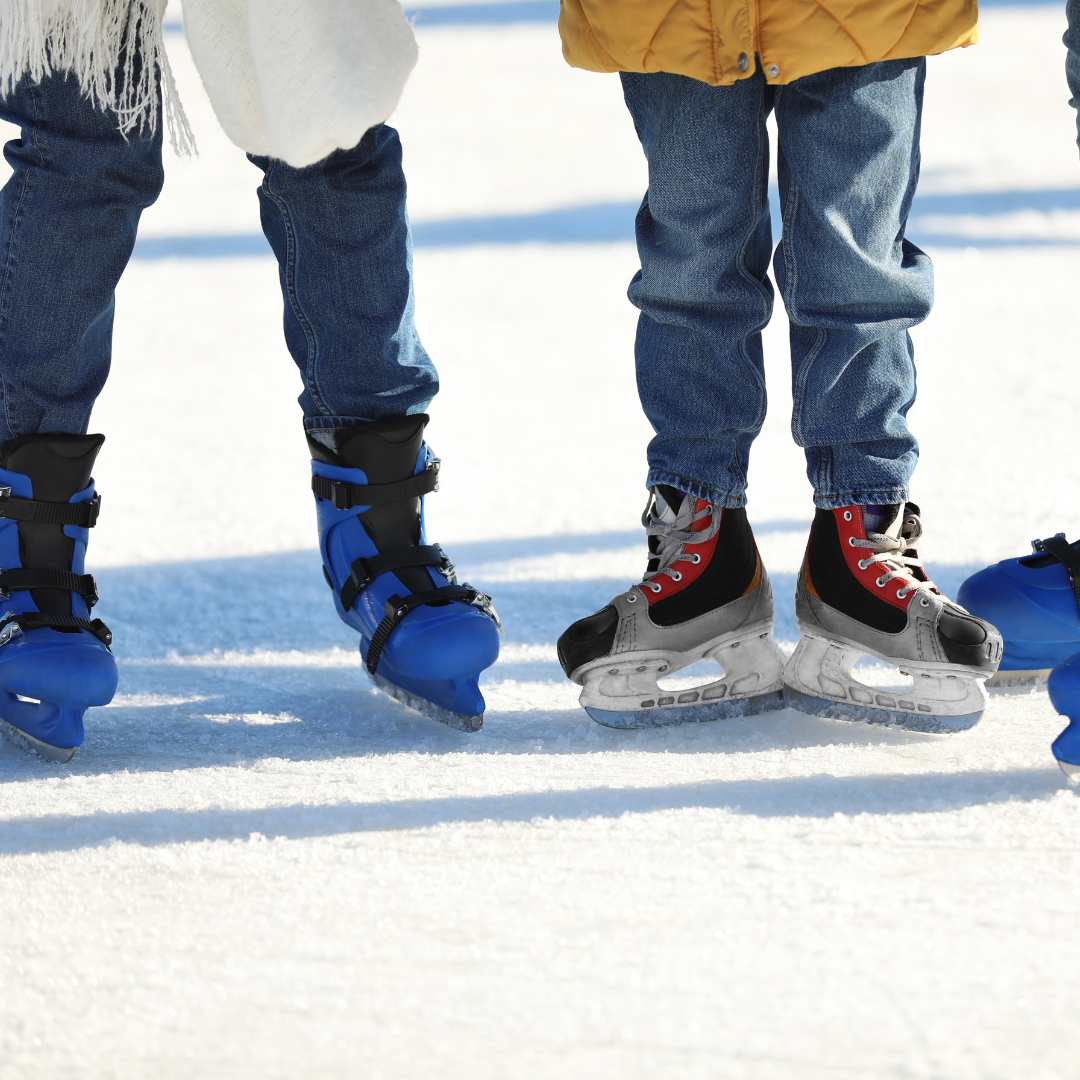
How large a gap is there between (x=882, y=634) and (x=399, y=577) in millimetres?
458

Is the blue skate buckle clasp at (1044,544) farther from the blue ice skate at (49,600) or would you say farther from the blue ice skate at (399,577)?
the blue ice skate at (49,600)

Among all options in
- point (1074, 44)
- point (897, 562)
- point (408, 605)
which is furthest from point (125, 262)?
point (1074, 44)

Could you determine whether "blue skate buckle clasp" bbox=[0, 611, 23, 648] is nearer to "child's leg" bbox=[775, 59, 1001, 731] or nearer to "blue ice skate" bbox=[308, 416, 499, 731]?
"blue ice skate" bbox=[308, 416, 499, 731]

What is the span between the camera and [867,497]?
1472mm

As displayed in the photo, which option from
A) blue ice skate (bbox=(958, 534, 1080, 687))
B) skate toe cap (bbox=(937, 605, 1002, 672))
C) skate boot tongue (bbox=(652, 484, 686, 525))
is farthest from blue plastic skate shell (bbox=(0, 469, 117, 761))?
blue ice skate (bbox=(958, 534, 1080, 687))

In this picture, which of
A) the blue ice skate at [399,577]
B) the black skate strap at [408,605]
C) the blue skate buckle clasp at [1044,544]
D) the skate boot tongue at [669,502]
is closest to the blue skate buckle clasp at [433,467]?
the blue ice skate at [399,577]

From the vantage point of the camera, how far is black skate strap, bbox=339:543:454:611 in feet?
5.13

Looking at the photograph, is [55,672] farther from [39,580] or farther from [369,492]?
[369,492]

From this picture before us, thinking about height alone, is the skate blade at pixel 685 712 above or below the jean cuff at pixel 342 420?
below

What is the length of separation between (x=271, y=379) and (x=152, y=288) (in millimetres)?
799

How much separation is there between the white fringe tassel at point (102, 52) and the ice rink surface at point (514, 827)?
1.87 feet

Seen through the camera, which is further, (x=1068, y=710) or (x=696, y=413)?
(x=696, y=413)

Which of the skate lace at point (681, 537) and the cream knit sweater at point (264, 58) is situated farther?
the skate lace at point (681, 537)

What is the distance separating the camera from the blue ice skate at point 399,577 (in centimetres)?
150
